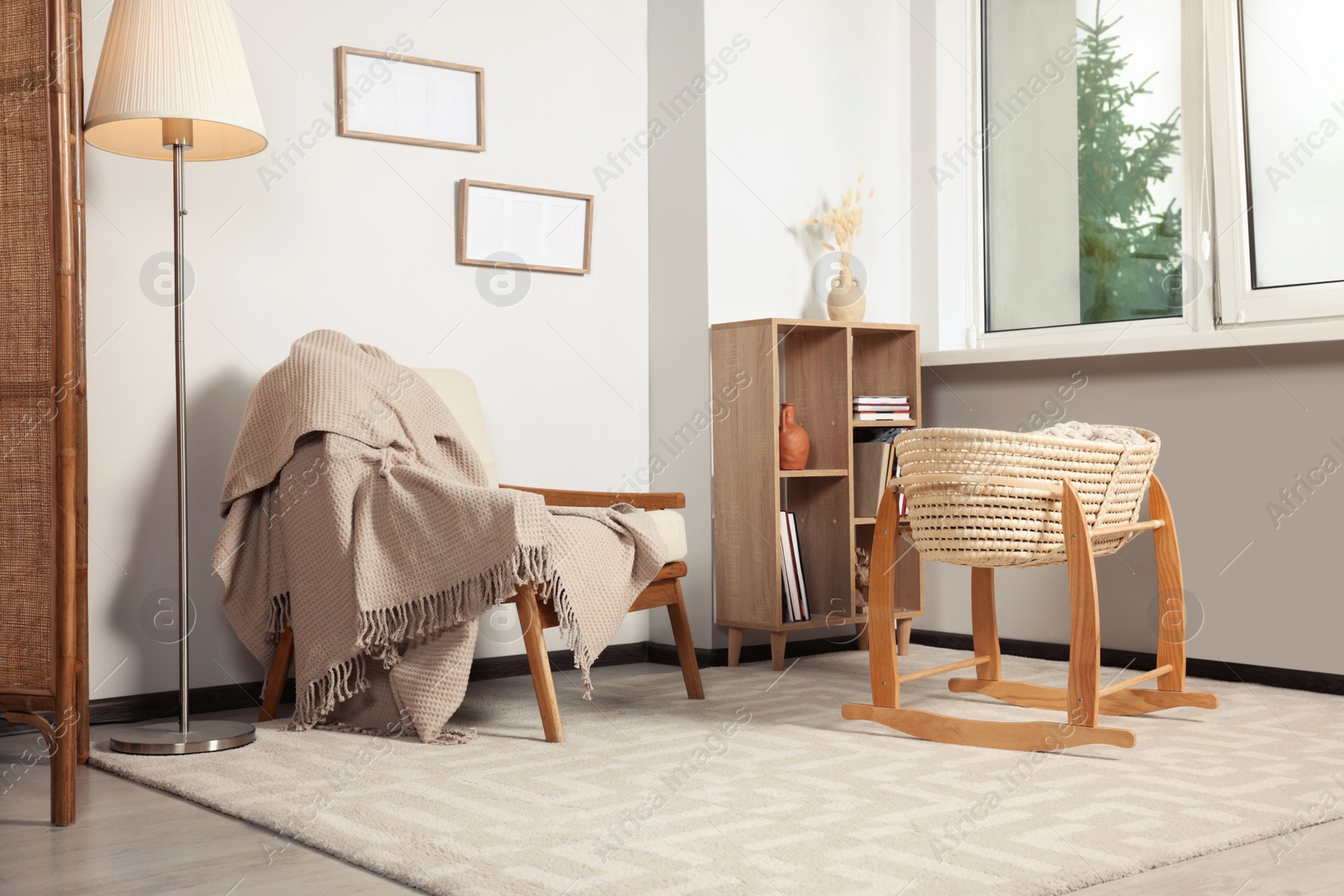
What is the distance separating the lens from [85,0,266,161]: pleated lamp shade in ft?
8.28

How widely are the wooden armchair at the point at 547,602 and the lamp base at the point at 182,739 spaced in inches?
8.2

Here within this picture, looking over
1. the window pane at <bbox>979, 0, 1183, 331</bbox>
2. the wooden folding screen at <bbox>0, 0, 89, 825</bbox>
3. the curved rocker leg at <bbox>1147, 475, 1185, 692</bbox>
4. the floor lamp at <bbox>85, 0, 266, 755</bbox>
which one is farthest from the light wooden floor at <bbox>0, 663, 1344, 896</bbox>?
the window pane at <bbox>979, 0, 1183, 331</bbox>

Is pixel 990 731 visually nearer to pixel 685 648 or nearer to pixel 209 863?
pixel 685 648

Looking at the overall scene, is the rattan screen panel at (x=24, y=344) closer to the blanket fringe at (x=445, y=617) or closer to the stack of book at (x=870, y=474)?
the blanket fringe at (x=445, y=617)

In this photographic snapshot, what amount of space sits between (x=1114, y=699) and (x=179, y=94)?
7.81ft

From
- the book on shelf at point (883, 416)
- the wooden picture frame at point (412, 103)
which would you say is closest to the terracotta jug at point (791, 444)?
the book on shelf at point (883, 416)

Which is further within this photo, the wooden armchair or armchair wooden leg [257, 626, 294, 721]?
armchair wooden leg [257, 626, 294, 721]

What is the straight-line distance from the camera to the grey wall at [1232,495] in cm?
319

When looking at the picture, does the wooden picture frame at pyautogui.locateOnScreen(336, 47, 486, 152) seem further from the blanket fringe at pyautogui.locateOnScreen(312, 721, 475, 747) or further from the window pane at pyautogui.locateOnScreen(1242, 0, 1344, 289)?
the window pane at pyautogui.locateOnScreen(1242, 0, 1344, 289)

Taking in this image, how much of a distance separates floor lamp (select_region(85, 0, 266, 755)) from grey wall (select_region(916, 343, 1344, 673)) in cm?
236

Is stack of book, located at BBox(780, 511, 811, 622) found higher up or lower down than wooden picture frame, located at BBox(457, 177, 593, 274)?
lower down

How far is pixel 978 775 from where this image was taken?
229 cm

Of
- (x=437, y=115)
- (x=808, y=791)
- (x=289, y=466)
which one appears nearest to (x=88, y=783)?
(x=289, y=466)

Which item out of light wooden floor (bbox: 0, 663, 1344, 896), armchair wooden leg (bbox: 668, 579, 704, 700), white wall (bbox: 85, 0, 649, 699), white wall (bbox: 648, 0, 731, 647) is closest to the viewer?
light wooden floor (bbox: 0, 663, 1344, 896)
